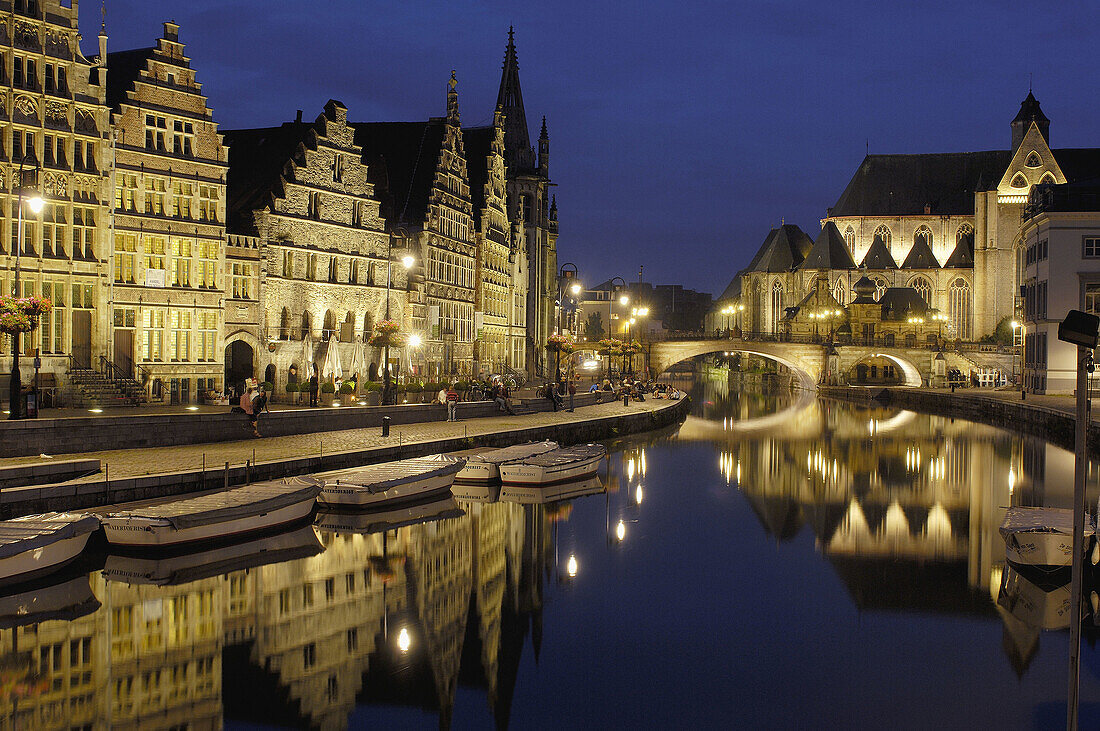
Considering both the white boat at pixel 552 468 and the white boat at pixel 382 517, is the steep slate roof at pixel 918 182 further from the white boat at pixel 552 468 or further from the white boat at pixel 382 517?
the white boat at pixel 382 517

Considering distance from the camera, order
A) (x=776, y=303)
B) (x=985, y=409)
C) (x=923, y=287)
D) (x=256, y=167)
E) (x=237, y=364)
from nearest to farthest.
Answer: (x=237, y=364)
(x=256, y=167)
(x=985, y=409)
(x=923, y=287)
(x=776, y=303)

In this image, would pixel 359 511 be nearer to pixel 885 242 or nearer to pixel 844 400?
pixel 844 400

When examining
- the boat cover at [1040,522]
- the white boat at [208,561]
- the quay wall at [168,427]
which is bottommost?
the white boat at [208,561]

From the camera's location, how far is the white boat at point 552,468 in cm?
2734

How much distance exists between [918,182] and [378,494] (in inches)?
3979

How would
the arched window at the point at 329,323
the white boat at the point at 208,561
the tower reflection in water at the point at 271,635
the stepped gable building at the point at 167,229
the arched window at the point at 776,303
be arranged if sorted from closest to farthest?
the tower reflection in water at the point at 271,635 → the white boat at the point at 208,561 → the stepped gable building at the point at 167,229 → the arched window at the point at 329,323 → the arched window at the point at 776,303

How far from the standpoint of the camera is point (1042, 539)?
1791cm

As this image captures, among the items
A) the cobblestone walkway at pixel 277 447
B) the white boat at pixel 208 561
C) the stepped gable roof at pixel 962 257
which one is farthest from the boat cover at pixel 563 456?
the stepped gable roof at pixel 962 257

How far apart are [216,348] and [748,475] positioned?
18333 millimetres

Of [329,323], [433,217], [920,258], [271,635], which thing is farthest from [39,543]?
[920,258]

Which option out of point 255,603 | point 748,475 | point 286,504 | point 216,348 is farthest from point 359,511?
point 748,475

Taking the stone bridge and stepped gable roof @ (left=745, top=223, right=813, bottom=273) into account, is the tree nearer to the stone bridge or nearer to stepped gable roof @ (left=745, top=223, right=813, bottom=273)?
stepped gable roof @ (left=745, top=223, right=813, bottom=273)

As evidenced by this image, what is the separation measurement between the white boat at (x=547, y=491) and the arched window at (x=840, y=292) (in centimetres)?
8141

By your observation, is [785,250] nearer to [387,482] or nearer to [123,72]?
[123,72]
